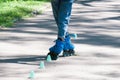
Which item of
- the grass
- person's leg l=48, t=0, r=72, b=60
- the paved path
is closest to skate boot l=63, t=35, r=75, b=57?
the paved path

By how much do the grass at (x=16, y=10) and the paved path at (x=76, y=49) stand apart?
0.95 ft

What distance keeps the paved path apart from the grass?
0.95 ft

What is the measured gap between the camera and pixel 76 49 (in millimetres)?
9109

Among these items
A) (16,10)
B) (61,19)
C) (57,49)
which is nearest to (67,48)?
(57,49)

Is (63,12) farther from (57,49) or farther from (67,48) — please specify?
(67,48)

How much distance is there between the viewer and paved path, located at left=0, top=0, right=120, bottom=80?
7.36 metres

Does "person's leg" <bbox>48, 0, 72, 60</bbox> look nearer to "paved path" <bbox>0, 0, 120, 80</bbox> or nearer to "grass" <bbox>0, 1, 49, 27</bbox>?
"paved path" <bbox>0, 0, 120, 80</bbox>

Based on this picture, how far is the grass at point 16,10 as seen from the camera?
12.1 meters

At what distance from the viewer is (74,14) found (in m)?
13.8

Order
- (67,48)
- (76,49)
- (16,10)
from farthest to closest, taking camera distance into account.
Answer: (16,10) → (76,49) → (67,48)

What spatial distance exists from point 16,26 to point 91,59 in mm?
3676

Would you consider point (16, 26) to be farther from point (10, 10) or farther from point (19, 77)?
point (19, 77)

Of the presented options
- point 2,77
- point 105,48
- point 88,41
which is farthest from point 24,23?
point 2,77

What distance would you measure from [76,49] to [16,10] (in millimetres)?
4623
